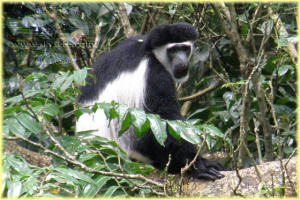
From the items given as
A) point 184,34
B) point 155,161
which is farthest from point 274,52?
point 155,161

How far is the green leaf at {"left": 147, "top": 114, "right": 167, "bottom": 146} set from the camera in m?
1.93

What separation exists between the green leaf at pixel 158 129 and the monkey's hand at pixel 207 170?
0.65m

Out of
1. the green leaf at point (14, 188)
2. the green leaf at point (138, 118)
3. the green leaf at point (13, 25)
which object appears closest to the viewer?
the green leaf at point (14, 188)

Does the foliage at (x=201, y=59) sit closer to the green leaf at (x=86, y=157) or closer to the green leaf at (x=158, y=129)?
the green leaf at (x=86, y=157)

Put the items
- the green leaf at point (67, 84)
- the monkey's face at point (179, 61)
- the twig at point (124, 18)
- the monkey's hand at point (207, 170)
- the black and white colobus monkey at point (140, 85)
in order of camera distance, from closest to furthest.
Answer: the green leaf at point (67, 84) < the monkey's hand at point (207, 170) < the black and white colobus monkey at point (140, 85) < the monkey's face at point (179, 61) < the twig at point (124, 18)

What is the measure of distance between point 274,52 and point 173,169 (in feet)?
5.87

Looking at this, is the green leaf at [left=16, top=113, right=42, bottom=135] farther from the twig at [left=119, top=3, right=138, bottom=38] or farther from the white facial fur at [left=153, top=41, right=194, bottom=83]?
the twig at [left=119, top=3, right=138, bottom=38]

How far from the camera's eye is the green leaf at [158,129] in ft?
6.33

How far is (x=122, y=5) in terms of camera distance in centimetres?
352

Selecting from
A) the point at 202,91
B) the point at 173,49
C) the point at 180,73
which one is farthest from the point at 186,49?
the point at 202,91

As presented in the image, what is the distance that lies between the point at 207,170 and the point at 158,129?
690 millimetres

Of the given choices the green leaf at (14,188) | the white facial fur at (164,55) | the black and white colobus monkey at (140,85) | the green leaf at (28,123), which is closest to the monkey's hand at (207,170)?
the black and white colobus monkey at (140,85)

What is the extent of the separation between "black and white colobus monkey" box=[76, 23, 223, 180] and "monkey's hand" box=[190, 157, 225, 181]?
1.11ft

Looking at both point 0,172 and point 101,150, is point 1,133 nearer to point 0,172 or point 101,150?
point 0,172
